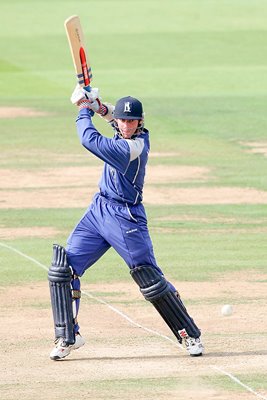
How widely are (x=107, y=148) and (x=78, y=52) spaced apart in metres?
1.20

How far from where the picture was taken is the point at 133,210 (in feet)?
34.4

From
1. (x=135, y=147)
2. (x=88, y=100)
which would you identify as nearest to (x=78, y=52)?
(x=88, y=100)

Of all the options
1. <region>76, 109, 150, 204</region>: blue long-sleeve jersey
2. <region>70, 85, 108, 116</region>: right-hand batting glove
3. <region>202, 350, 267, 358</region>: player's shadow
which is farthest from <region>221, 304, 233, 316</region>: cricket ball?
<region>70, 85, 108, 116</region>: right-hand batting glove

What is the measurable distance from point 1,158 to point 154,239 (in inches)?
275

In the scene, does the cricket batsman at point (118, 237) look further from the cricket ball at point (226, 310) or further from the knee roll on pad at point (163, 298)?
the cricket ball at point (226, 310)

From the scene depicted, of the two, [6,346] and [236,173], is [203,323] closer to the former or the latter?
[6,346]

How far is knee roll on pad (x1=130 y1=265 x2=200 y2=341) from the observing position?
34.1 feet

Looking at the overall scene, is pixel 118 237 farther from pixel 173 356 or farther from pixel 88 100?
pixel 88 100

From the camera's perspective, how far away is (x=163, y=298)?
10.4m

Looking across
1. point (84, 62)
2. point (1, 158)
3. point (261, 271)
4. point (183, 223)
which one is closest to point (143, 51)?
point (1, 158)

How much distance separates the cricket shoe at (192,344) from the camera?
34.0 feet

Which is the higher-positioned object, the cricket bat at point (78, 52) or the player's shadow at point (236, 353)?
the cricket bat at point (78, 52)

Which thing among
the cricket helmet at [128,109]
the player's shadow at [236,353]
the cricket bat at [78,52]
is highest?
the cricket bat at [78,52]

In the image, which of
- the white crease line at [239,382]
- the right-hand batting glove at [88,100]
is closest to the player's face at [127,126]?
the right-hand batting glove at [88,100]
